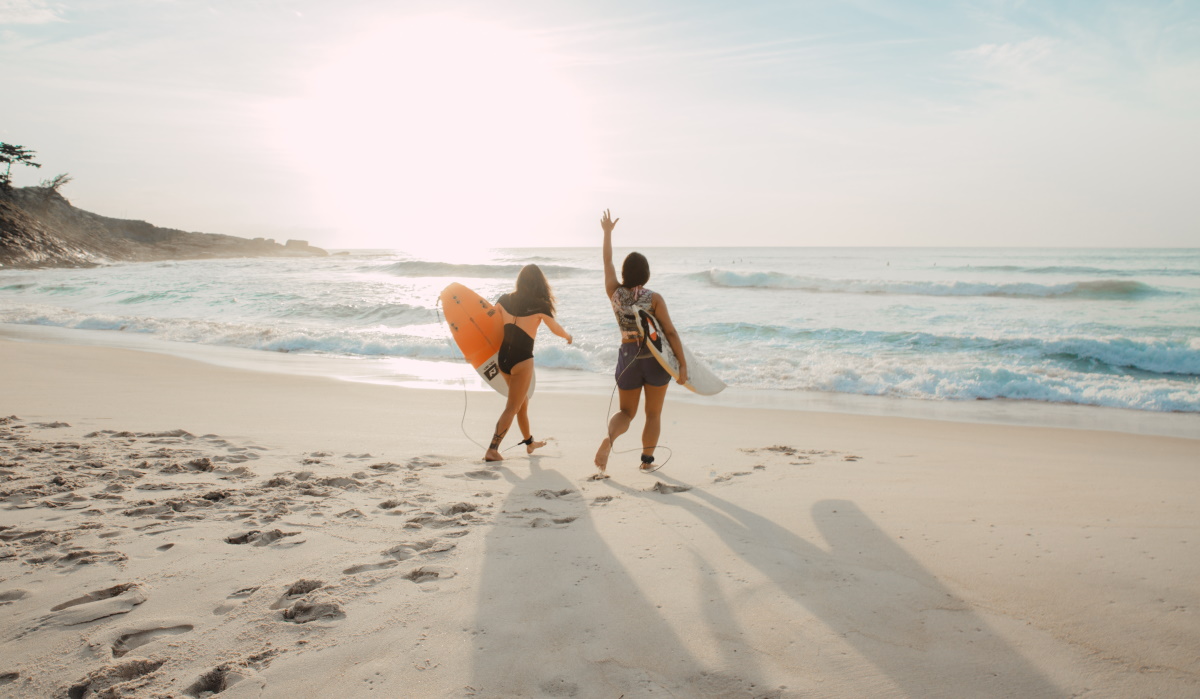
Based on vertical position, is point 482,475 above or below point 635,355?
below

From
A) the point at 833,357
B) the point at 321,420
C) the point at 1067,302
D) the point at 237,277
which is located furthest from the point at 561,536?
the point at 237,277

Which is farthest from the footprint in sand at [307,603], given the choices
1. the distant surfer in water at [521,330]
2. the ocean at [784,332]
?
the ocean at [784,332]

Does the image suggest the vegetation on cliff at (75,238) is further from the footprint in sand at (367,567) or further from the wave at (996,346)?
the footprint in sand at (367,567)

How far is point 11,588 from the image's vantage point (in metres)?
2.52

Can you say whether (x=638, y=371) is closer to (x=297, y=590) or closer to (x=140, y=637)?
(x=297, y=590)

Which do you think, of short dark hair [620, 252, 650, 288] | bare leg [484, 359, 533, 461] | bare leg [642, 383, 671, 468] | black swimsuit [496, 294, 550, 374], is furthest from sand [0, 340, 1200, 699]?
short dark hair [620, 252, 650, 288]

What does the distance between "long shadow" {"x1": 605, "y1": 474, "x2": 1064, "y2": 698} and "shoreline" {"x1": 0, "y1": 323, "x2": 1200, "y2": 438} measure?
14.3 feet

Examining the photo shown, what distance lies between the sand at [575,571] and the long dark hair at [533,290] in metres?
1.31

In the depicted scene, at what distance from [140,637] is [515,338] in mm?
3269

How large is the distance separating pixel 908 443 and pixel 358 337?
10703mm

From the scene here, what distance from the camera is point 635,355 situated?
476cm

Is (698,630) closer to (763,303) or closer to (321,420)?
(321,420)

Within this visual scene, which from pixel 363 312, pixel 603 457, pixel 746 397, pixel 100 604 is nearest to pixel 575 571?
pixel 603 457

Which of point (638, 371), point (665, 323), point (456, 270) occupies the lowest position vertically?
point (638, 371)
